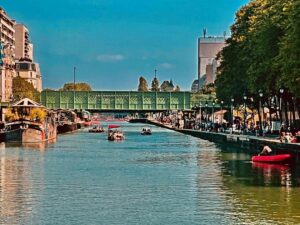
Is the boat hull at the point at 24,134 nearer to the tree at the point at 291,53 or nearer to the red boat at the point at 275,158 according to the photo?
the tree at the point at 291,53

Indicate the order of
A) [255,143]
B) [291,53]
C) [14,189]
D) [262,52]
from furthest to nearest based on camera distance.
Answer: [255,143] < [262,52] < [291,53] < [14,189]

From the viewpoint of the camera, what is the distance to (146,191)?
61281mm

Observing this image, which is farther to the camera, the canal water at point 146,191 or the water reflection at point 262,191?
the water reflection at point 262,191

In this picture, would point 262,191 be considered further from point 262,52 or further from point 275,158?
point 262,52

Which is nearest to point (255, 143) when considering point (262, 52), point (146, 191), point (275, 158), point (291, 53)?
point (262, 52)

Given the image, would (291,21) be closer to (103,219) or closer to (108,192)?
(108,192)

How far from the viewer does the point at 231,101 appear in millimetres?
144625

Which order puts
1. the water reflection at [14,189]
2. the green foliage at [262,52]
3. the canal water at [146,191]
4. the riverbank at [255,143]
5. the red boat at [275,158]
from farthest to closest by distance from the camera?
the green foliage at [262,52] → the riverbank at [255,143] → the red boat at [275,158] → the water reflection at [14,189] → the canal water at [146,191]

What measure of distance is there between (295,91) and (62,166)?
24.2 metres

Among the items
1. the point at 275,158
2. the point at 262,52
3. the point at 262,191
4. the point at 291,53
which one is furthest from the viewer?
the point at 262,52

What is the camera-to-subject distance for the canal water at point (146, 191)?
4900cm

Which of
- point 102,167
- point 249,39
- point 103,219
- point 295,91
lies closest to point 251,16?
point 249,39

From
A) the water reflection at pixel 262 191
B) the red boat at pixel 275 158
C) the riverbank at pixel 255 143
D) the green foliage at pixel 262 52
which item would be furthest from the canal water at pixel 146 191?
the green foliage at pixel 262 52

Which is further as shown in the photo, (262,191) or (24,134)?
(24,134)
